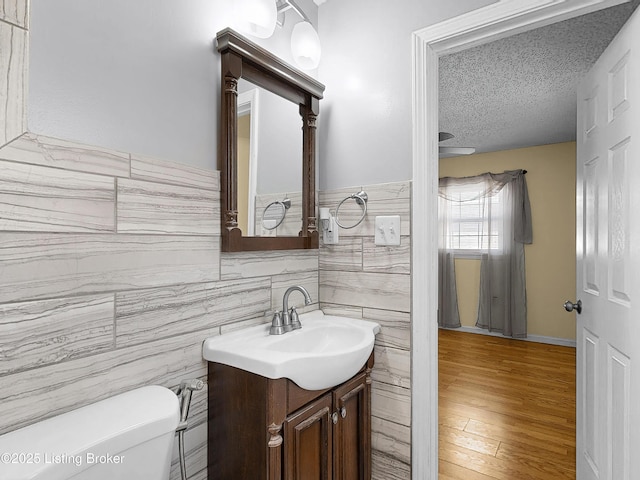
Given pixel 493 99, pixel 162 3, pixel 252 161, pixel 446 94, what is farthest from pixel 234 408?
pixel 493 99

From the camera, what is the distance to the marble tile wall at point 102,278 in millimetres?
873

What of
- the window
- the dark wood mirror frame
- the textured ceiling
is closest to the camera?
the dark wood mirror frame

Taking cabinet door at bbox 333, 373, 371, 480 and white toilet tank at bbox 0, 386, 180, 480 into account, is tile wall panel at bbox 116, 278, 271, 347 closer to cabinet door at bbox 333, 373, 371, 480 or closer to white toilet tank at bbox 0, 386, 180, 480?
white toilet tank at bbox 0, 386, 180, 480

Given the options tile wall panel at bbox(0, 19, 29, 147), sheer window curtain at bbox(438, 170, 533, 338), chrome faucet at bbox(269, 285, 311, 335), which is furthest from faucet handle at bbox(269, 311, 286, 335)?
sheer window curtain at bbox(438, 170, 533, 338)

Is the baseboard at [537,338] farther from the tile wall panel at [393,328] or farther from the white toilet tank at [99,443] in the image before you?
the white toilet tank at [99,443]

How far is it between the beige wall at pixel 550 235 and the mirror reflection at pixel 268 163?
3.99 m

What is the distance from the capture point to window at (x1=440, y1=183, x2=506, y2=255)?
15.9 feet

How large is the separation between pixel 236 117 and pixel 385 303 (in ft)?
3.17

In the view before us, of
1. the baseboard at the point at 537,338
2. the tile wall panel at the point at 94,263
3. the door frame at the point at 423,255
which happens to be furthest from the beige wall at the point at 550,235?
the tile wall panel at the point at 94,263

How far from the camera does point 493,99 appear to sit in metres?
3.10

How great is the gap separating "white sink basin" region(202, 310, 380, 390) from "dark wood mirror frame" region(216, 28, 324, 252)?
0.33 m

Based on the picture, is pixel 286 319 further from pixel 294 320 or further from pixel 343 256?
pixel 343 256

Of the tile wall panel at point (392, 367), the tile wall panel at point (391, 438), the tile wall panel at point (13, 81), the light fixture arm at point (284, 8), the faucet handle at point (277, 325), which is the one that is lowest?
the tile wall panel at point (391, 438)

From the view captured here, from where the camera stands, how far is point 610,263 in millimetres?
1398
